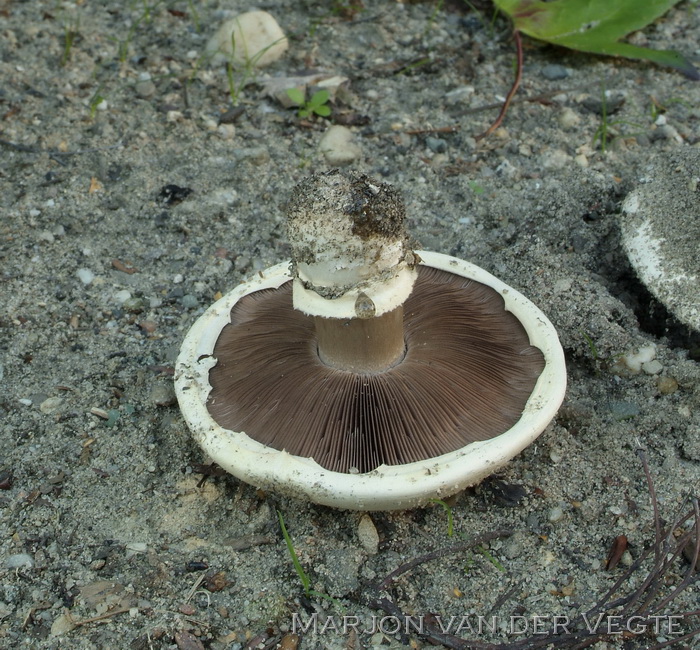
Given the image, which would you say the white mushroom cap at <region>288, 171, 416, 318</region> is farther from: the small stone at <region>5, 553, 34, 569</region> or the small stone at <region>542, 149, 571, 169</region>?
the small stone at <region>542, 149, 571, 169</region>

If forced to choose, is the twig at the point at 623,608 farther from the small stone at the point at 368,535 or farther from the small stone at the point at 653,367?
the small stone at the point at 653,367

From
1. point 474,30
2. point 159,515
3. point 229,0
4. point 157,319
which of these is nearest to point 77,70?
point 229,0

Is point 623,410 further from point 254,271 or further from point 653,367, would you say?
point 254,271

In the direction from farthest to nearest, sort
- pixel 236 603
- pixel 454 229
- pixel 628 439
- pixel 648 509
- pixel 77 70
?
pixel 77 70
pixel 454 229
pixel 628 439
pixel 648 509
pixel 236 603

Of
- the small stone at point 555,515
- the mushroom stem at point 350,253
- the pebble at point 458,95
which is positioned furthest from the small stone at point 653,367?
the pebble at point 458,95

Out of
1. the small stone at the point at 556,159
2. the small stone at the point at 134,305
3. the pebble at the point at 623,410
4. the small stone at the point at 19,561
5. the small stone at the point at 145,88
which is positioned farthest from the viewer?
the small stone at the point at 145,88

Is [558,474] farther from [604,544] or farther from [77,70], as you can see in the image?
[77,70]
